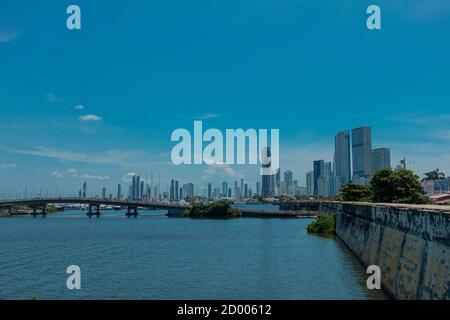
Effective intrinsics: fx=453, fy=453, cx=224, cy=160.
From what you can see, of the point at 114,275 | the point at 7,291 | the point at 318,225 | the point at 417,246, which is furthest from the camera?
the point at 318,225

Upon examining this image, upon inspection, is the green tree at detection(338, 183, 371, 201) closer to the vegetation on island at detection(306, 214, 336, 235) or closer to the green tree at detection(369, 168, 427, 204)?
the vegetation on island at detection(306, 214, 336, 235)

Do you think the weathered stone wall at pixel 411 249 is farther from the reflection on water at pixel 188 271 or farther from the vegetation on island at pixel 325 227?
the vegetation on island at pixel 325 227

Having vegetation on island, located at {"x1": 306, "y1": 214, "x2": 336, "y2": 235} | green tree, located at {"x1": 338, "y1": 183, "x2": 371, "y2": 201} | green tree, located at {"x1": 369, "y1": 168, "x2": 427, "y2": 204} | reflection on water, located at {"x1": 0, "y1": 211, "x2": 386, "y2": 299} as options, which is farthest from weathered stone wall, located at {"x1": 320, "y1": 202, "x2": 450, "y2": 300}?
green tree, located at {"x1": 338, "y1": 183, "x2": 371, "y2": 201}

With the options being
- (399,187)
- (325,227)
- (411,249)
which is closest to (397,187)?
(399,187)

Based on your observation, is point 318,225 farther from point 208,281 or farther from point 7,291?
point 7,291
